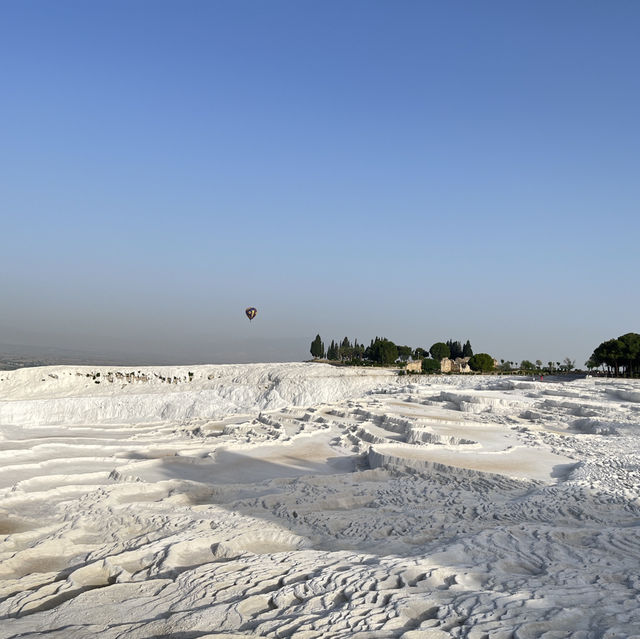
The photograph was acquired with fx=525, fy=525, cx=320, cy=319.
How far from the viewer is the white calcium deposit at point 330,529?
444cm

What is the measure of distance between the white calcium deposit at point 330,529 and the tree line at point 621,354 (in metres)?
31.6

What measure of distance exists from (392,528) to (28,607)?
4.46 meters

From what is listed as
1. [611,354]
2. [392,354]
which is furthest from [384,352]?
[611,354]

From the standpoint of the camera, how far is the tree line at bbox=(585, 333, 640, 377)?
44.9 meters

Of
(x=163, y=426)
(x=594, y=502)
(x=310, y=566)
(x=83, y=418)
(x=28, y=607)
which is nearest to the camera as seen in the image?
(x=28, y=607)

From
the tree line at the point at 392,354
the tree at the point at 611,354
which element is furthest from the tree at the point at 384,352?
the tree at the point at 611,354

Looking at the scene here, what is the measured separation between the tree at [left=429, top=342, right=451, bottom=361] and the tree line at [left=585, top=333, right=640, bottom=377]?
21166 mm

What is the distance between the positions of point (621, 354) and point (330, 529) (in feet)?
152

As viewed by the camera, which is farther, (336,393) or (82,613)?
(336,393)

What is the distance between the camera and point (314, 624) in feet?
14.0

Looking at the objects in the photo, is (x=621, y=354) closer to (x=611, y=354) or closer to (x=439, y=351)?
(x=611, y=354)

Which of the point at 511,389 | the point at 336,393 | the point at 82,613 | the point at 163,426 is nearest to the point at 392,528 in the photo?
the point at 82,613

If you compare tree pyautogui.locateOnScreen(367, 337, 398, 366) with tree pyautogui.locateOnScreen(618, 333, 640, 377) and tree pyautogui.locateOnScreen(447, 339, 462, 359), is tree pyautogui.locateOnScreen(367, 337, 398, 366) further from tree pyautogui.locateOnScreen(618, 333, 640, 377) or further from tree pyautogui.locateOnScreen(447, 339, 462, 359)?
tree pyautogui.locateOnScreen(618, 333, 640, 377)

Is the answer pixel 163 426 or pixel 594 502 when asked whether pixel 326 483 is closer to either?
pixel 594 502
